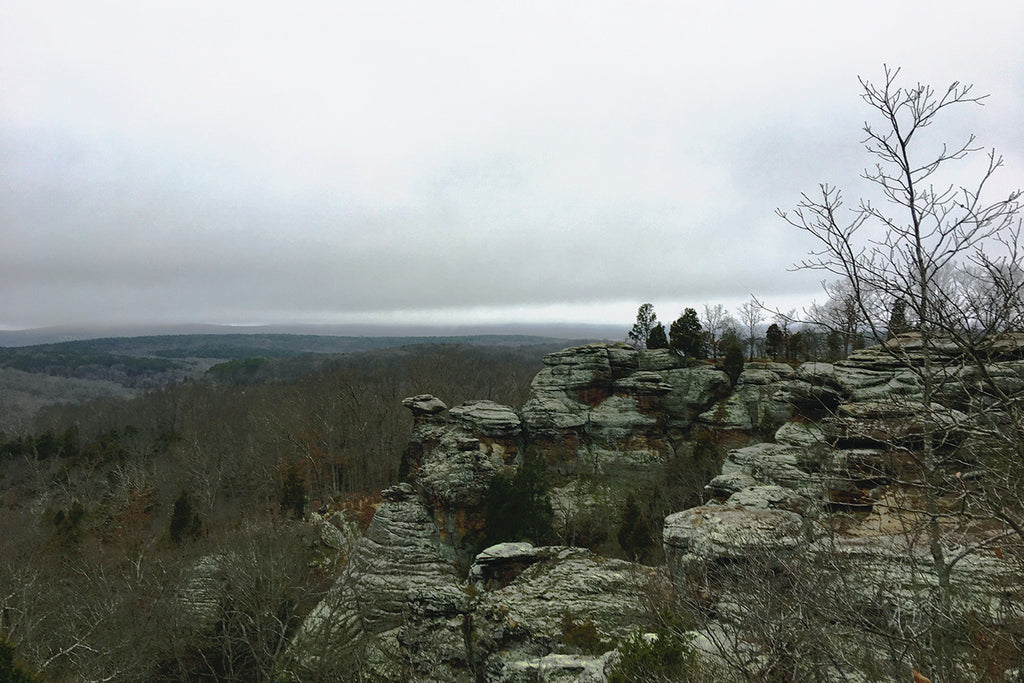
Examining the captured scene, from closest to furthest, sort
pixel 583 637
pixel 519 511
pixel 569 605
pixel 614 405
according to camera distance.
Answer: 1. pixel 583 637
2. pixel 569 605
3. pixel 519 511
4. pixel 614 405

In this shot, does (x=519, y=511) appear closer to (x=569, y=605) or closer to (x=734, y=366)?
(x=569, y=605)

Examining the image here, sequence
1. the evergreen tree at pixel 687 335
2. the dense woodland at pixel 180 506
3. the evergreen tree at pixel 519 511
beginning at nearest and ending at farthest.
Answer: the dense woodland at pixel 180 506 → the evergreen tree at pixel 519 511 → the evergreen tree at pixel 687 335

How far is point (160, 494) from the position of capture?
3994 centimetres

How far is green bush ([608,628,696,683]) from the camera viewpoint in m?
7.66

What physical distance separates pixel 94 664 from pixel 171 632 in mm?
2295

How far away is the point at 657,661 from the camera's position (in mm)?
7688

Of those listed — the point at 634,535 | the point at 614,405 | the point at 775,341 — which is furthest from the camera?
the point at 775,341

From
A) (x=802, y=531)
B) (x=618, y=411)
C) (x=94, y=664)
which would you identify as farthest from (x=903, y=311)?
(x=618, y=411)

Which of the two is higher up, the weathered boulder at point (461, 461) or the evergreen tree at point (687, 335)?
the evergreen tree at point (687, 335)

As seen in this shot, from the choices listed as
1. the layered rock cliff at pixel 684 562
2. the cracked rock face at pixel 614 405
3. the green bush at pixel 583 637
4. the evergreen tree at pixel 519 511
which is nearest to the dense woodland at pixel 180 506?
the layered rock cliff at pixel 684 562

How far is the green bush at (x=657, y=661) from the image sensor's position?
25.1 ft

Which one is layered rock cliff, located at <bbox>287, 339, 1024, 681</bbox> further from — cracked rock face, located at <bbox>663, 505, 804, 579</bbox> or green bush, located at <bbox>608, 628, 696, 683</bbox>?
green bush, located at <bbox>608, 628, 696, 683</bbox>

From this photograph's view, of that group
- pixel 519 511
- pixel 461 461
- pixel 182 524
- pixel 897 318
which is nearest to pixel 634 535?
pixel 519 511

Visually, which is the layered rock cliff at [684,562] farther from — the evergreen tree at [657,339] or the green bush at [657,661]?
the evergreen tree at [657,339]
